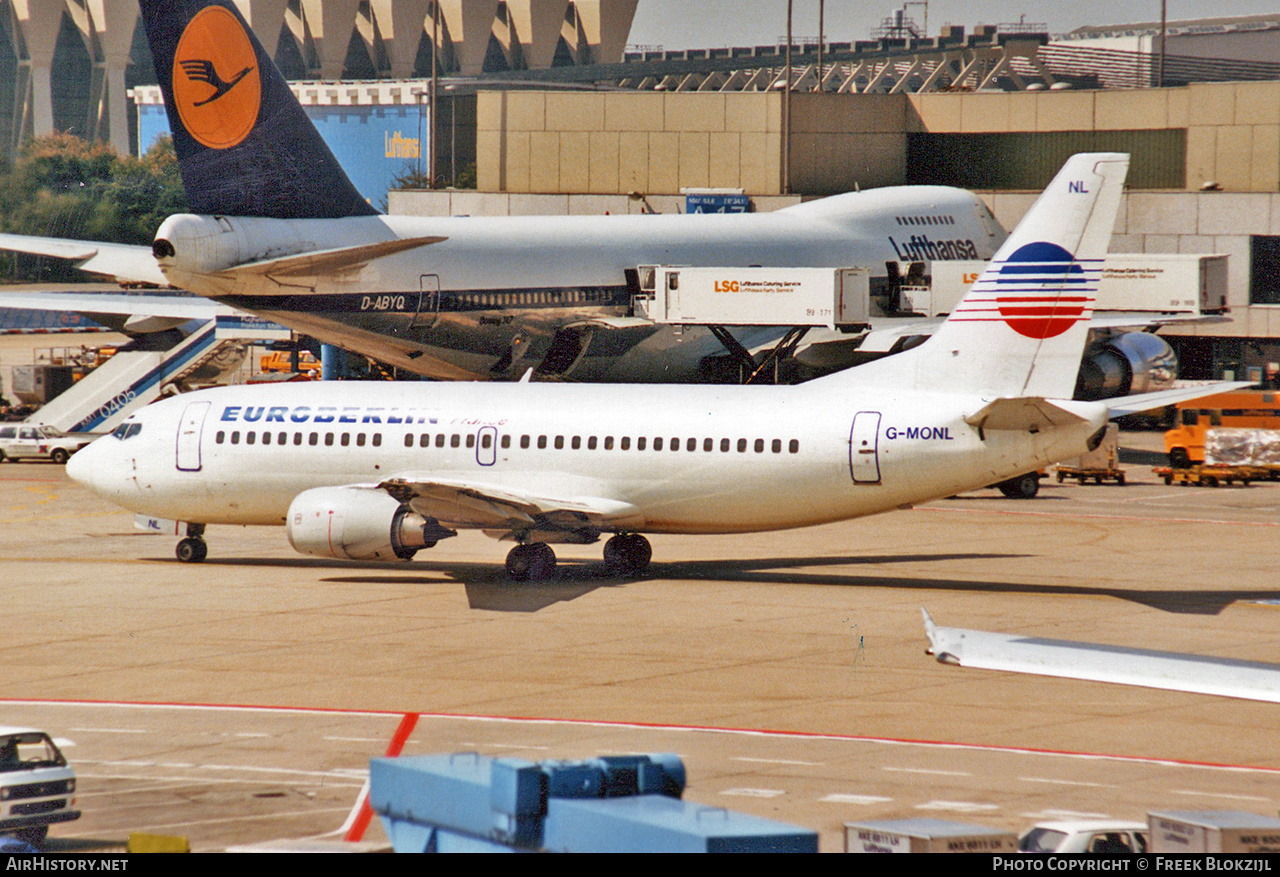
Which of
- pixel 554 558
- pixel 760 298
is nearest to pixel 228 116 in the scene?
pixel 760 298

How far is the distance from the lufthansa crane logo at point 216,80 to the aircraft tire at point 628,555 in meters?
19.5

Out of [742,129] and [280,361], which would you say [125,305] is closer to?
[280,361]

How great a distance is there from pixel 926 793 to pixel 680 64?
15091 cm

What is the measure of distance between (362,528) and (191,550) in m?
7.21

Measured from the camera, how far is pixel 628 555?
110 ft

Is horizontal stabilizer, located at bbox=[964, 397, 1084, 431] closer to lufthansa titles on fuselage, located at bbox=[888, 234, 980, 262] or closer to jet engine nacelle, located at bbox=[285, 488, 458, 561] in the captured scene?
jet engine nacelle, located at bbox=[285, 488, 458, 561]

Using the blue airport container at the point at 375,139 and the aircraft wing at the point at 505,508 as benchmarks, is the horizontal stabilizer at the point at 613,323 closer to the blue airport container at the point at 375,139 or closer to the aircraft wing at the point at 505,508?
the aircraft wing at the point at 505,508

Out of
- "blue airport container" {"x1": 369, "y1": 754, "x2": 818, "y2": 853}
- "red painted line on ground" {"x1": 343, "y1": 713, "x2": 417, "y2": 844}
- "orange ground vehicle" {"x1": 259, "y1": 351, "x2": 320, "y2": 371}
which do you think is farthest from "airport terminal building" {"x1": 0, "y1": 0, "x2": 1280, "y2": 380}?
"blue airport container" {"x1": 369, "y1": 754, "x2": 818, "y2": 853}

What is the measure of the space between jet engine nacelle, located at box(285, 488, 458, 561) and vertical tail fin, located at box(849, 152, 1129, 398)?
10.3 metres

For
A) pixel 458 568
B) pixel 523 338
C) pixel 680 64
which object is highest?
pixel 680 64

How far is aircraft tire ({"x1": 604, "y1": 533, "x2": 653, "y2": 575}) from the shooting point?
3350cm

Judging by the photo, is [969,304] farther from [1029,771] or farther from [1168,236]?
[1168,236]

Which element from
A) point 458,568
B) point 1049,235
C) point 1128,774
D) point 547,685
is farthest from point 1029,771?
point 458,568

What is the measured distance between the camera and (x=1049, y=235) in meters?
28.7
